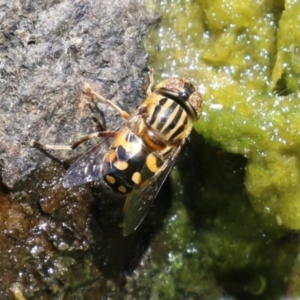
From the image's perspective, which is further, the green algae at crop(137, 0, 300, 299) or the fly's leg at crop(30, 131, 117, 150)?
the green algae at crop(137, 0, 300, 299)

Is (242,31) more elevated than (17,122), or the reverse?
(17,122)

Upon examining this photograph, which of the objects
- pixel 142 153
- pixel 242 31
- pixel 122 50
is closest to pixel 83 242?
pixel 142 153

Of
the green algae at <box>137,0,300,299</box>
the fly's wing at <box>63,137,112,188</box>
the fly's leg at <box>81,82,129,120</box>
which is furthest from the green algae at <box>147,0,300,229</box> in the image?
the fly's wing at <box>63,137,112,188</box>

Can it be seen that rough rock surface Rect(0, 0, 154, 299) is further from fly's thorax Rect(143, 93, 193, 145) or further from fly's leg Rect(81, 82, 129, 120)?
fly's thorax Rect(143, 93, 193, 145)

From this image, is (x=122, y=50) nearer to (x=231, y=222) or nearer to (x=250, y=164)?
(x=250, y=164)

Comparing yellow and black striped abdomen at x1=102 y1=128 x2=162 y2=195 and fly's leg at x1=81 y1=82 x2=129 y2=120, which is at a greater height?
Answer: fly's leg at x1=81 y1=82 x2=129 y2=120

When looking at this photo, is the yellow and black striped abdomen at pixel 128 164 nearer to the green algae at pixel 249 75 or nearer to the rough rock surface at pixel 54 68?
the rough rock surface at pixel 54 68

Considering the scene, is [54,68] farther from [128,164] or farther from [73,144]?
[128,164]
